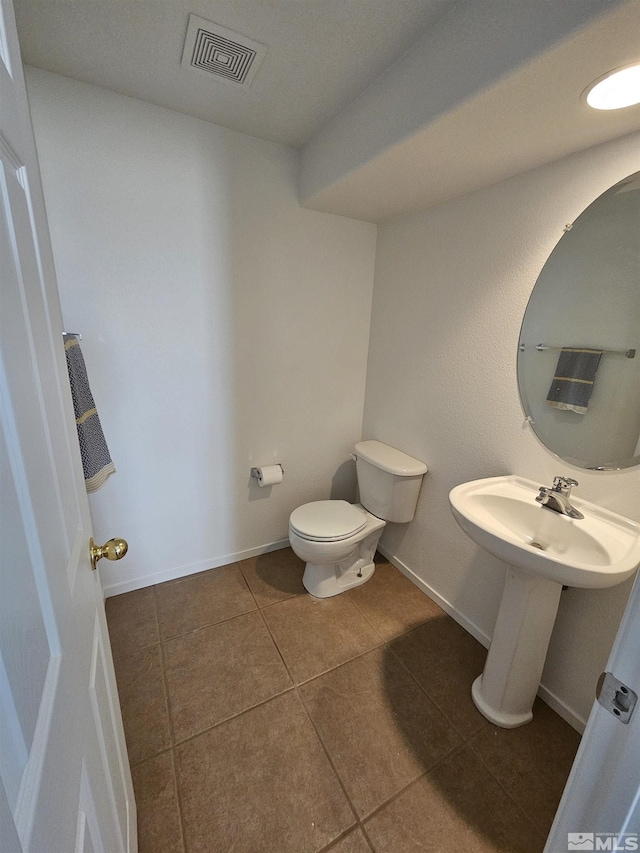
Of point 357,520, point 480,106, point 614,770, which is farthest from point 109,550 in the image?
point 480,106

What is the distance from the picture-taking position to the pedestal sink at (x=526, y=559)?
1.02 m

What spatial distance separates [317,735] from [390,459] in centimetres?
122

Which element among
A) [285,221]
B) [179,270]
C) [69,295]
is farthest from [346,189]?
[69,295]

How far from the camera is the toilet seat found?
68.3 inches

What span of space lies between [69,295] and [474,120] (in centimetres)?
160

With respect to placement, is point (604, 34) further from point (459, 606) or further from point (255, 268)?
point (459, 606)

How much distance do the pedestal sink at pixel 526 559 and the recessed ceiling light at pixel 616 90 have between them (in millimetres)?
1175

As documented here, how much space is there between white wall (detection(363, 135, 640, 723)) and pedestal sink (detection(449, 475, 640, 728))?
0.39ft

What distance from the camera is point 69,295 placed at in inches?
57.2

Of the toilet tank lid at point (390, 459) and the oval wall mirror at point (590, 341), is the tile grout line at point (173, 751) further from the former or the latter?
the oval wall mirror at point (590, 341)

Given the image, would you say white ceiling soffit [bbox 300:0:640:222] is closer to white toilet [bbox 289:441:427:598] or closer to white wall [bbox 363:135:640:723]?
white wall [bbox 363:135:640:723]

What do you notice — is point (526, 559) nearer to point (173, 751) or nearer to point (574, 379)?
point (574, 379)

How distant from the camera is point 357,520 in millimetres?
1859

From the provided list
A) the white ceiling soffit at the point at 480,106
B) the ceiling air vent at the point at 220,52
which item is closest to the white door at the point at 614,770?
the white ceiling soffit at the point at 480,106
